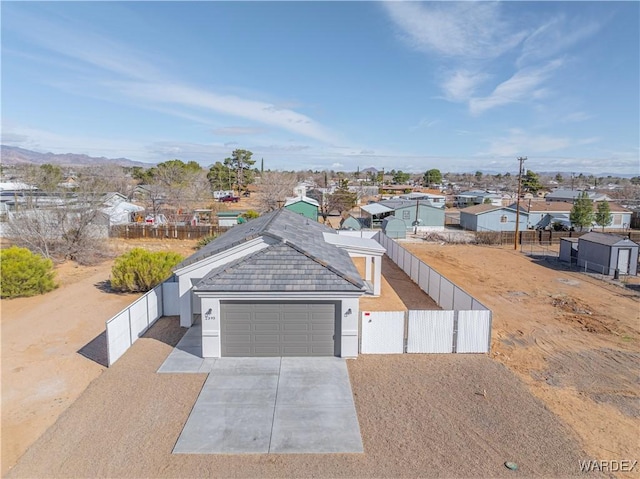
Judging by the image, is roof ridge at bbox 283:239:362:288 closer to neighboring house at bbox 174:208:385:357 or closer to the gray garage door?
neighboring house at bbox 174:208:385:357

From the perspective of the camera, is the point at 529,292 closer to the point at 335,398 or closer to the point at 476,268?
the point at 476,268

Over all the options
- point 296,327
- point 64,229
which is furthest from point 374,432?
point 64,229

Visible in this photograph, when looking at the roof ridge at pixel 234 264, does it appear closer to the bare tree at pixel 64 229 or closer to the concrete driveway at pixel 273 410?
the concrete driveway at pixel 273 410

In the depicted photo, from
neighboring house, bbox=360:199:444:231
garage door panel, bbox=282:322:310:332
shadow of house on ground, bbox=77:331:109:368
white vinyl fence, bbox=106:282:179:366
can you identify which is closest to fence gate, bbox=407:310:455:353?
garage door panel, bbox=282:322:310:332

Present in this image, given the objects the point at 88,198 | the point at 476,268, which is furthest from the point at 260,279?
the point at 88,198

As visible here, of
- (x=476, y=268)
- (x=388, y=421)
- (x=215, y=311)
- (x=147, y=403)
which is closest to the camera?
(x=388, y=421)

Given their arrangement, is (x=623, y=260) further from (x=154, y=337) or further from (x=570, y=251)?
(x=154, y=337)
